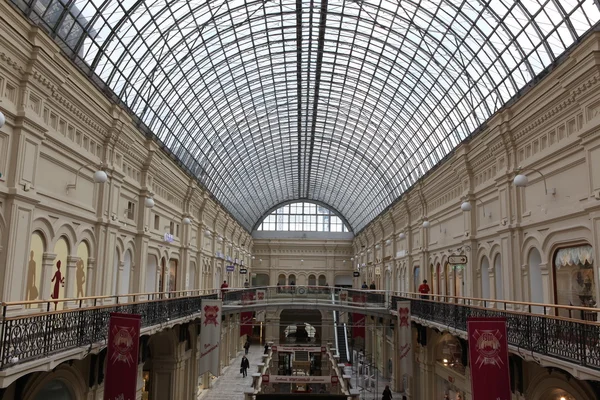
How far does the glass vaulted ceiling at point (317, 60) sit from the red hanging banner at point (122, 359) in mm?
10027

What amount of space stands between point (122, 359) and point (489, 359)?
10.0 meters

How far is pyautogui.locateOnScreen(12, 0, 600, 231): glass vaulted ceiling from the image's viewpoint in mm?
21453

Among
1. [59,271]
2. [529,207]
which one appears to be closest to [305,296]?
[529,207]

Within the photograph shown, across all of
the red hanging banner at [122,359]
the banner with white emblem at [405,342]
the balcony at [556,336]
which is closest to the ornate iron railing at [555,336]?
the balcony at [556,336]

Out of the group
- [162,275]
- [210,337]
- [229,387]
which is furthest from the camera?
[229,387]

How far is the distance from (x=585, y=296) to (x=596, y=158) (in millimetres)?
4486

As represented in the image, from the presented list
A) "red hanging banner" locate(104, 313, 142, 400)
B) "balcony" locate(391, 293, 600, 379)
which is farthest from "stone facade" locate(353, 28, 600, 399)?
"red hanging banner" locate(104, 313, 142, 400)

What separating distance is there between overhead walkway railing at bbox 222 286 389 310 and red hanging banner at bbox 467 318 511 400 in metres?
21.5

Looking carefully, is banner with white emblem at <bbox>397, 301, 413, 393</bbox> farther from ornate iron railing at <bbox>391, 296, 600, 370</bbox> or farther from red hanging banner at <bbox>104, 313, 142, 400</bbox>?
red hanging banner at <bbox>104, 313, 142, 400</bbox>

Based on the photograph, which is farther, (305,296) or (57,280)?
(305,296)

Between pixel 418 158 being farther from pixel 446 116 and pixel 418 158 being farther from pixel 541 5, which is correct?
pixel 541 5

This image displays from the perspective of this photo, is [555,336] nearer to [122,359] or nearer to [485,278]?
[122,359]

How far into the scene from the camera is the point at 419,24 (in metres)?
29.3

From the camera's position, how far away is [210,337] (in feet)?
81.7
